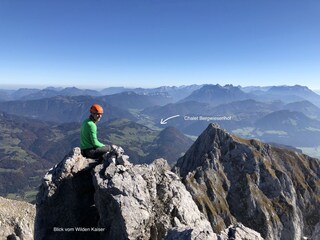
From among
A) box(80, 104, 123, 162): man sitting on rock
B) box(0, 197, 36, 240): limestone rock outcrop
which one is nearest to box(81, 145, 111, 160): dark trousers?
box(80, 104, 123, 162): man sitting on rock

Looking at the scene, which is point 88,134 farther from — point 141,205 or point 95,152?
point 141,205

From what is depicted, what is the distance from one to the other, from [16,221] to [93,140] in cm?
3641

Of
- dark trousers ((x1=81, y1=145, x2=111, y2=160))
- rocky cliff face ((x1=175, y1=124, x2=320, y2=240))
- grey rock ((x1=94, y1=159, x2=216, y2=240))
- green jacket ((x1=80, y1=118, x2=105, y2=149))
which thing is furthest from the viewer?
rocky cliff face ((x1=175, y1=124, x2=320, y2=240))

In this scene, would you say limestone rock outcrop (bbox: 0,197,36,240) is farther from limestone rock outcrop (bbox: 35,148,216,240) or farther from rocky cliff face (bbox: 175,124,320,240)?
rocky cliff face (bbox: 175,124,320,240)

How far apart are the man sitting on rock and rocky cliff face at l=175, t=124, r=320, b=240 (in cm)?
7703

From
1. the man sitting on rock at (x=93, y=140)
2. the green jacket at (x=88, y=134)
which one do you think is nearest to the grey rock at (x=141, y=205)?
the man sitting on rock at (x=93, y=140)

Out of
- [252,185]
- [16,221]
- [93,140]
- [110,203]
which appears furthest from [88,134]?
[252,185]

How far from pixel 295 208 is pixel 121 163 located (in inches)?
4254

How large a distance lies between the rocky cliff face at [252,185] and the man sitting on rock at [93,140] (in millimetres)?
77026

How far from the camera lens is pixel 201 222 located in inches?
923

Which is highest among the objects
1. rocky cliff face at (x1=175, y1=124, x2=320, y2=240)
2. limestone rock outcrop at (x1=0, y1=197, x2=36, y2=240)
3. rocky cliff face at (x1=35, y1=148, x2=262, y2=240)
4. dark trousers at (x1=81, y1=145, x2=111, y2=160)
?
dark trousers at (x1=81, y1=145, x2=111, y2=160)

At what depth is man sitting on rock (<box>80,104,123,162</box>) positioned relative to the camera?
24719mm

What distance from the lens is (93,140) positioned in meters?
25.6

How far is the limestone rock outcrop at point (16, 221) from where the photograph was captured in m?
50.1
